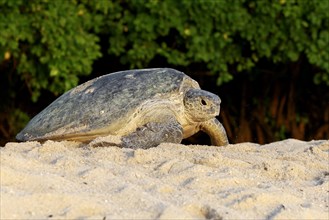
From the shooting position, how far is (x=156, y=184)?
→ 4.66 meters

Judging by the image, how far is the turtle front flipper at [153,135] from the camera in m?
6.09

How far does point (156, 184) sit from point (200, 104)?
2082mm

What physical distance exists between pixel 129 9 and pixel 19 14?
5.14ft

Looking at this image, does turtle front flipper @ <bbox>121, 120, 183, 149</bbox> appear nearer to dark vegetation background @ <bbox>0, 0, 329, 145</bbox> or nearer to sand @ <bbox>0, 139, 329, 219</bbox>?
sand @ <bbox>0, 139, 329, 219</bbox>

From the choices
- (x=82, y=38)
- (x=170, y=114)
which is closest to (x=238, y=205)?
(x=170, y=114)

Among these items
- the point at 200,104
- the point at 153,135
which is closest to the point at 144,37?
the point at 200,104

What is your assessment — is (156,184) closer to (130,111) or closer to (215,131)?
(130,111)

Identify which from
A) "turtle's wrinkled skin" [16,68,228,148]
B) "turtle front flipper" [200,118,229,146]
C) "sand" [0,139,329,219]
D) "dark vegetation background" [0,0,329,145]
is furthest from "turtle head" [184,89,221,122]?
"dark vegetation background" [0,0,329,145]

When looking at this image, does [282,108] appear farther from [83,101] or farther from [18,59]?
[83,101]

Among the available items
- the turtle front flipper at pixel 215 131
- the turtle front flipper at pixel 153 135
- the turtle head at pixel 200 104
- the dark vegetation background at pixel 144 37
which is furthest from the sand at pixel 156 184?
the dark vegetation background at pixel 144 37

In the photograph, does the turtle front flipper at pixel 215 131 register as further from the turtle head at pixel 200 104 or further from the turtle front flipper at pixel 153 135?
the turtle front flipper at pixel 153 135

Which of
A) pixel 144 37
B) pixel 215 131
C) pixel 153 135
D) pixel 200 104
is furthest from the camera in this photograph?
pixel 144 37

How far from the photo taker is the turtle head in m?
6.68

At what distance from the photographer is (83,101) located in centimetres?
641
